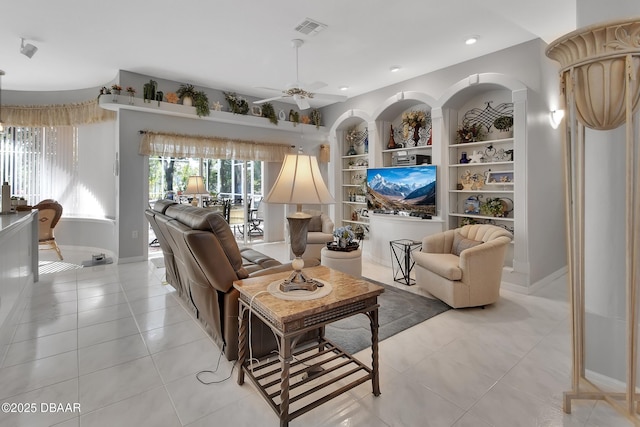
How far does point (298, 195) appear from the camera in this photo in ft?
6.05

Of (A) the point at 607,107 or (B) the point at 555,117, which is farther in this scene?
(B) the point at 555,117

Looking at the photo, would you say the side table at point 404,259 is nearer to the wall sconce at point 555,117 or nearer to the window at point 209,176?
the wall sconce at point 555,117

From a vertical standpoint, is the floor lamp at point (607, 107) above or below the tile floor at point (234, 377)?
above

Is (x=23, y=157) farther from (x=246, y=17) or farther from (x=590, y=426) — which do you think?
(x=590, y=426)

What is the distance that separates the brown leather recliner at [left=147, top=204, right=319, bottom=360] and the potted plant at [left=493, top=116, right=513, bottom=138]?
3.51 metres

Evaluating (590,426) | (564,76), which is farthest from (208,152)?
(590,426)

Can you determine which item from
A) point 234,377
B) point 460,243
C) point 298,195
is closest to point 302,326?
point 298,195

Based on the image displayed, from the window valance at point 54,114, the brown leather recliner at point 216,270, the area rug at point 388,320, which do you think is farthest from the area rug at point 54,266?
the area rug at point 388,320

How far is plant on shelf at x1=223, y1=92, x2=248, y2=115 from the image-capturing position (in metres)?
5.98

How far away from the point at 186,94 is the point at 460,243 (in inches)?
193

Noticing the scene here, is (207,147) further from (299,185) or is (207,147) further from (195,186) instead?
(299,185)

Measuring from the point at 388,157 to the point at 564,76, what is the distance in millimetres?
4086

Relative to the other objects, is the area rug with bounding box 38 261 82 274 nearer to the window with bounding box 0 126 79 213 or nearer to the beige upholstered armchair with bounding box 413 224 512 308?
the window with bounding box 0 126 79 213

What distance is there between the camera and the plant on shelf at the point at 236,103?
598 cm
